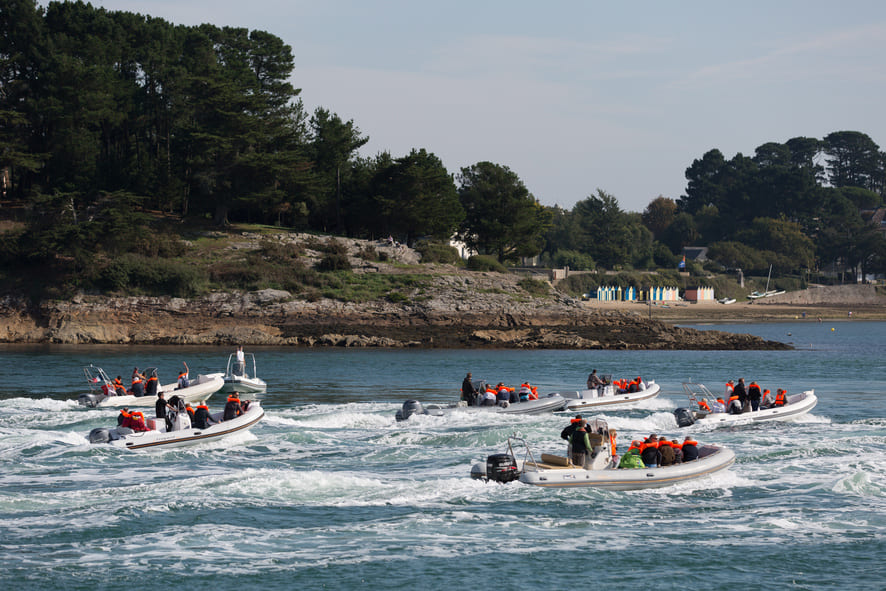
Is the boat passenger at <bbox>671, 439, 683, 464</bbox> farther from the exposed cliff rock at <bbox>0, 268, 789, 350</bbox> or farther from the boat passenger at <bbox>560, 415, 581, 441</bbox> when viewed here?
the exposed cliff rock at <bbox>0, 268, 789, 350</bbox>

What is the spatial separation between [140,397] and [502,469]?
16.6m

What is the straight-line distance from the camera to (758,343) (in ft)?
211

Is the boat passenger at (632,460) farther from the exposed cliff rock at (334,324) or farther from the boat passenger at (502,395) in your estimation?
the exposed cliff rock at (334,324)

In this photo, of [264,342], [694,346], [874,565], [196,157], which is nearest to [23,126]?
[196,157]

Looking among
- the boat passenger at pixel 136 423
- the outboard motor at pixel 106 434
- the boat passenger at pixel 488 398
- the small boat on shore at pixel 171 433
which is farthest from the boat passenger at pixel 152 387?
the boat passenger at pixel 488 398

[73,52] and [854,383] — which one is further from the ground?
[73,52]

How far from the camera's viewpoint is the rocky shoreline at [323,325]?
5894 centimetres

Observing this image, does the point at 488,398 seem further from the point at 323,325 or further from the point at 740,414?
the point at 323,325

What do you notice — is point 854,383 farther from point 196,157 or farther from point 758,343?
point 196,157

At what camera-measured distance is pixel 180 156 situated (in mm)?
76688

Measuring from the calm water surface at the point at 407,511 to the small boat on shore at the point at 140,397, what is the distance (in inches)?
35.0

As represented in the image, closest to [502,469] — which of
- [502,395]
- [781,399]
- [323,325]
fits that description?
[502,395]

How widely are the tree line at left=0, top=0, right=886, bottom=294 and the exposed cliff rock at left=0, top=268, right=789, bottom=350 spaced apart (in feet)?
15.6

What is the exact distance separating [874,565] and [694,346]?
4831 centimetres
